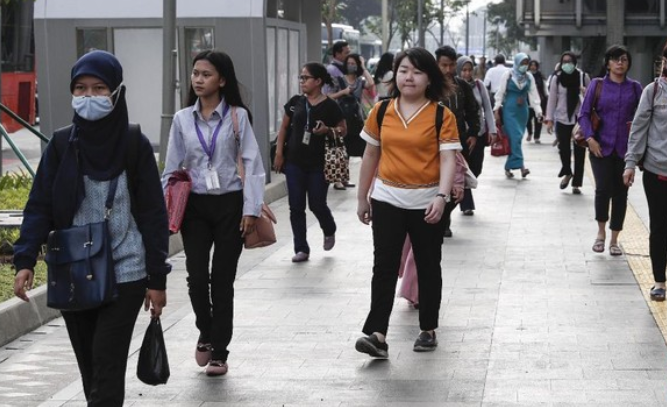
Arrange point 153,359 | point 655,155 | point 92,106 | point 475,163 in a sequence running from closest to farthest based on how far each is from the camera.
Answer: point 92,106, point 153,359, point 655,155, point 475,163

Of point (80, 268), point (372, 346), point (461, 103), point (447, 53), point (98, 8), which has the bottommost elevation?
point (372, 346)

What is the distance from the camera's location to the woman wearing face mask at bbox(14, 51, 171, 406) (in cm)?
517

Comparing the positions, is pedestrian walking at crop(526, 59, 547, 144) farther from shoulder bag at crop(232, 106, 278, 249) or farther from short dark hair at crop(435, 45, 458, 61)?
shoulder bag at crop(232, 106, 278, 249)

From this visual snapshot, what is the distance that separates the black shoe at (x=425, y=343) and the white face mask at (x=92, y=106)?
3271 millimetres

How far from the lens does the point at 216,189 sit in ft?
24.0

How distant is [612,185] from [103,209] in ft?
23.0

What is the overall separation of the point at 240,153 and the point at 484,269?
4.01 m

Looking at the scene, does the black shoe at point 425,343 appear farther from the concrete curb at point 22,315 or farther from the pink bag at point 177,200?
the concrete curb at point 22,315

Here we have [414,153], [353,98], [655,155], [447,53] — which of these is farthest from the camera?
[353,98]

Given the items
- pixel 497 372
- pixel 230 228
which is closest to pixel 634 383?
pixel 497 372

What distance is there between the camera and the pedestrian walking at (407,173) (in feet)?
25.1

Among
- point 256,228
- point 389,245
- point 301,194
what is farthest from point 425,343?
point 301,194

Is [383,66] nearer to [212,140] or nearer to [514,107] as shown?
[514,107]

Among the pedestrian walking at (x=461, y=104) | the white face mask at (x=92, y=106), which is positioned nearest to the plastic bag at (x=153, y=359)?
the white face mask at (x=92, y=106)
